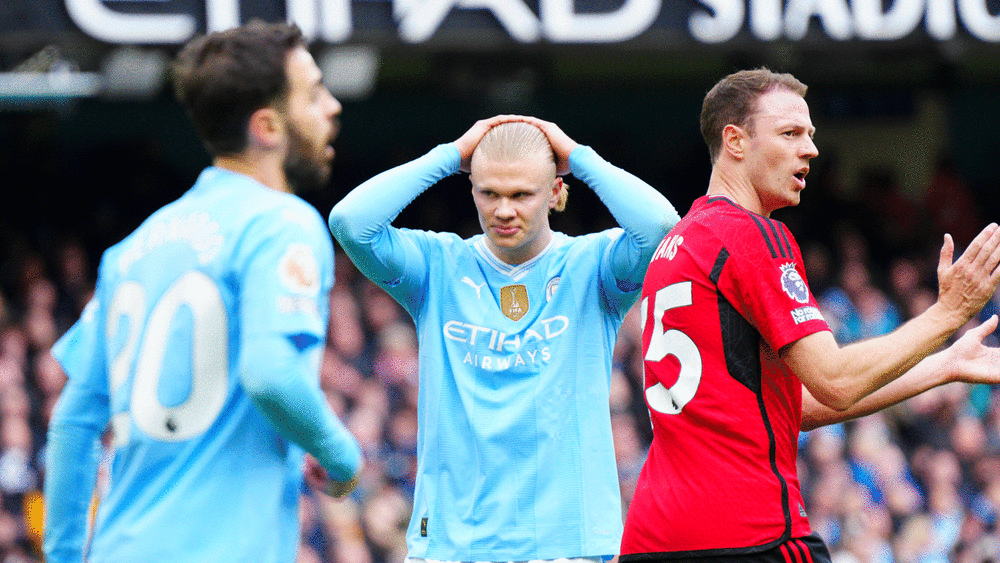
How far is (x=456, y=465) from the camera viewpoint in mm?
3461

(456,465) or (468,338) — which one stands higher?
(468,338)

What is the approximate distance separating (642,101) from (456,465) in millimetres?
12910

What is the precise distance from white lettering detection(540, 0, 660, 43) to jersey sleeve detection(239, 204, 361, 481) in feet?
23.5

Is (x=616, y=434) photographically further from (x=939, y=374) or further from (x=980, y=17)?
(x=939, y=374)

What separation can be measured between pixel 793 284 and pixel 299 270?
138 centimetres

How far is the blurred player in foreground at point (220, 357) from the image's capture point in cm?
238

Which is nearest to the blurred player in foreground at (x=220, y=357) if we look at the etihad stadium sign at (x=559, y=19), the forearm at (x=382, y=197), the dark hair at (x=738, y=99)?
the forearm at (x=382, y=197)

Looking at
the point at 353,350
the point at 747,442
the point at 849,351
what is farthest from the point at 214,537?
the point at 353,350

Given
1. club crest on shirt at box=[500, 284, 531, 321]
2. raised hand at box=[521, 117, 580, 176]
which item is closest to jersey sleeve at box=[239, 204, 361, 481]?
club crest on shirt at box=[500, 284, 531, 321]

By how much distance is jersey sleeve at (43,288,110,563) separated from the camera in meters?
2.58

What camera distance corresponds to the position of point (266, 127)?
255cm

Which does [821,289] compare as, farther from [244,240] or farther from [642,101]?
[244,240]

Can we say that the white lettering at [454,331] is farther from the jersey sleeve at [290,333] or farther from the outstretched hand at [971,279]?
the outstretched hand at [971,279]

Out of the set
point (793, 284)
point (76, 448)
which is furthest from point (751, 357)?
point (76, 448)
